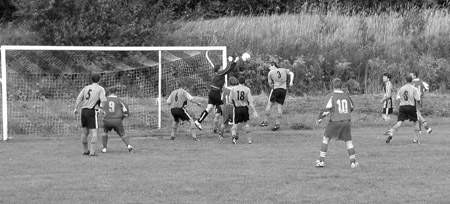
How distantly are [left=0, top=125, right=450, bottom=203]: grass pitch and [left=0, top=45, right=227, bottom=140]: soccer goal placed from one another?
2.37 m

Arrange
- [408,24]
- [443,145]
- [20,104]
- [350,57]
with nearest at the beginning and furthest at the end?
[443,145] → [20,104] → [350,57] → [408,24]

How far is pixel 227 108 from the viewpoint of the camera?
72.7ft

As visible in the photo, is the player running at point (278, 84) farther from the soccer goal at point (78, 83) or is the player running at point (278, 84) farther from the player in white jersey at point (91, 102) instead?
the player in white jersey at point (91, 102)

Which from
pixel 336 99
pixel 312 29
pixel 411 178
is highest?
pixel 312 29

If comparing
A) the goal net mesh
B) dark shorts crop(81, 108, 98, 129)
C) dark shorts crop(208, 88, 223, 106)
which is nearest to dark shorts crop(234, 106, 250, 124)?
dark shorts crop(208, 88, 223, 106)

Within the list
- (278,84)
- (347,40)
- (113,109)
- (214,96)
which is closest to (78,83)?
(214,96)

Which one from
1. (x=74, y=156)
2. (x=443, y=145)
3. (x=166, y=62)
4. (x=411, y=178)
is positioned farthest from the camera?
(x=166, y=62)

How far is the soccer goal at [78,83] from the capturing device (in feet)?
81.9

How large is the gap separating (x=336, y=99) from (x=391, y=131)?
4.80 meters

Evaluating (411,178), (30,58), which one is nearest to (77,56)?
(30,58)

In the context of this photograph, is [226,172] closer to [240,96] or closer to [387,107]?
[240,96]

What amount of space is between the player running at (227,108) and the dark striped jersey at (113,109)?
10.3 ft

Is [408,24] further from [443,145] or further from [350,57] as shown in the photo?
[443,145]

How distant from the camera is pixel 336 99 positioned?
54.4 ft
